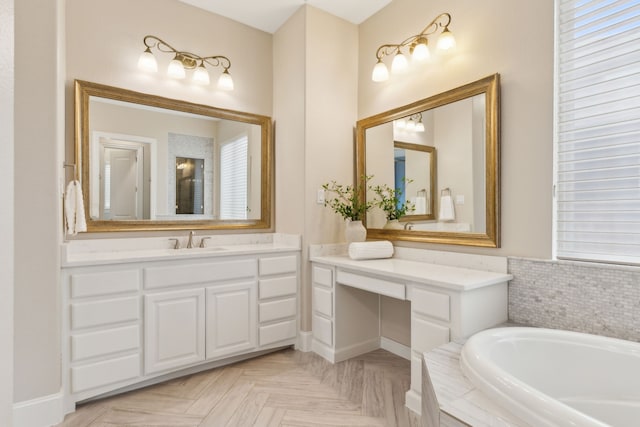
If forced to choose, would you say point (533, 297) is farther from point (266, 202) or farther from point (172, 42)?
point (172, 42)

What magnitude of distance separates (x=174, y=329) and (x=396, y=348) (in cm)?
169

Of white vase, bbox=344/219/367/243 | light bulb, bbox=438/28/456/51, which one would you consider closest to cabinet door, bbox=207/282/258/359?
white vase, bbox=344/219/367/243

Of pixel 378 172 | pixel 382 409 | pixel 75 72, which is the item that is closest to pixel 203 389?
pixel 382 409

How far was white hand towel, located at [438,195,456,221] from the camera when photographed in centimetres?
229

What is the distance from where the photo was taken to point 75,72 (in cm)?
225

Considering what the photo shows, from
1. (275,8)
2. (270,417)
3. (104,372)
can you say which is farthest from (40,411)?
(275,8)

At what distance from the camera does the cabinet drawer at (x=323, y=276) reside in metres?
2.55

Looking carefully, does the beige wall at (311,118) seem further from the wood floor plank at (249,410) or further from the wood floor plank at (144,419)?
the wood floor plank at (144,419)

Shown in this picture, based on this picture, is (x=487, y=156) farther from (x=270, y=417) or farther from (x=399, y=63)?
(x=270, y=417)

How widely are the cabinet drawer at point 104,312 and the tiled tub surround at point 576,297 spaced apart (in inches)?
88.9

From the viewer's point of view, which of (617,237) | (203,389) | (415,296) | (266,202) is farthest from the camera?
(266,202)

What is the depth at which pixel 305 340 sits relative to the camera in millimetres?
2730

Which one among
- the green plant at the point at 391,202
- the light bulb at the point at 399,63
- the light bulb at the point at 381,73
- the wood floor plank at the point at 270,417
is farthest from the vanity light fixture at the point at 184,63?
the wood floor plank at the point at 270,417

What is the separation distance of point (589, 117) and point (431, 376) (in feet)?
4.96
